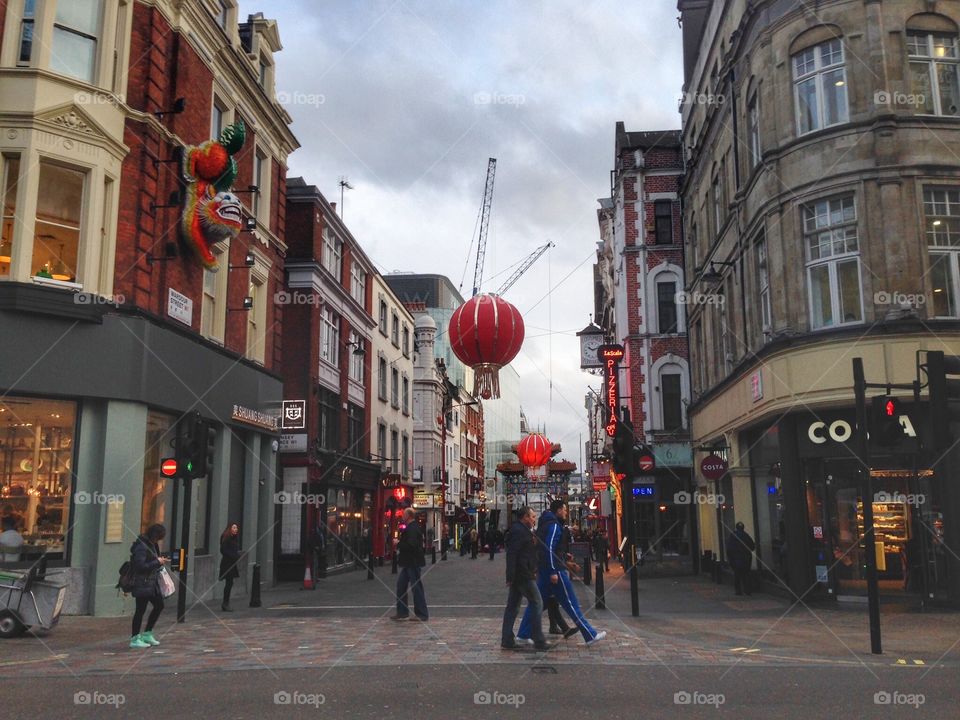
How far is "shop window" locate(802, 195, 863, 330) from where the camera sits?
1714 cm

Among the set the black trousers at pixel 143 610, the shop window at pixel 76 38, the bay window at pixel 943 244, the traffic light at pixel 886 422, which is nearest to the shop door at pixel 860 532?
the bay window at pixel 943 244

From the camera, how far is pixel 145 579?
11586 mm

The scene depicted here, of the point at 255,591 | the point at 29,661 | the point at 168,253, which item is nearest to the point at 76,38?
the point at 168,253

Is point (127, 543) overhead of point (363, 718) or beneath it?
overhead

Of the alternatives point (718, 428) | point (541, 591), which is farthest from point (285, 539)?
point (541, 591)

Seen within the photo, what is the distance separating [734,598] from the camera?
65.0ft

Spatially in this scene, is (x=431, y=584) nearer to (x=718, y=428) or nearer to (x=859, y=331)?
(x=718, y=428)

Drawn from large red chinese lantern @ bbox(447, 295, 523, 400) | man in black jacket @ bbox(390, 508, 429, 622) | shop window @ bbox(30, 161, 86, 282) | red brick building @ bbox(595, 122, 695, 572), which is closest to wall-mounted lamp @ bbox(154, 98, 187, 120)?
shop window @ bbox(30, 161, 86, 282)

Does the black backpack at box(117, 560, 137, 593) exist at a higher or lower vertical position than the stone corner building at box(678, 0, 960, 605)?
lower

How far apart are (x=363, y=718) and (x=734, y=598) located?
14.3 metres

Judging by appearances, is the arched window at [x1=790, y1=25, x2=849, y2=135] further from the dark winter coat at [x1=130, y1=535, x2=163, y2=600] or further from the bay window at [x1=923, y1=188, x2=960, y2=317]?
the dark winter coat at [x1=130, y1=535, x2=163, y2=600]

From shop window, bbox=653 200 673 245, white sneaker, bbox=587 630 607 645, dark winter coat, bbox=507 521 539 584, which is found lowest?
white sneaker, bbox=587 630 607 645

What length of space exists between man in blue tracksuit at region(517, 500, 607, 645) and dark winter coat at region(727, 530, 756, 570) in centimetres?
902

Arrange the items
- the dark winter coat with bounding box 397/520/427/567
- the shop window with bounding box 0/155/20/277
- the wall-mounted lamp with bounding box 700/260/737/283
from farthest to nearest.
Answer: the wall-mounted lamp with bounding box 700/260/737/283, the shop window with bounding box 0/155/20/277, the dark winter coat with bounding box 397/520/427/567
